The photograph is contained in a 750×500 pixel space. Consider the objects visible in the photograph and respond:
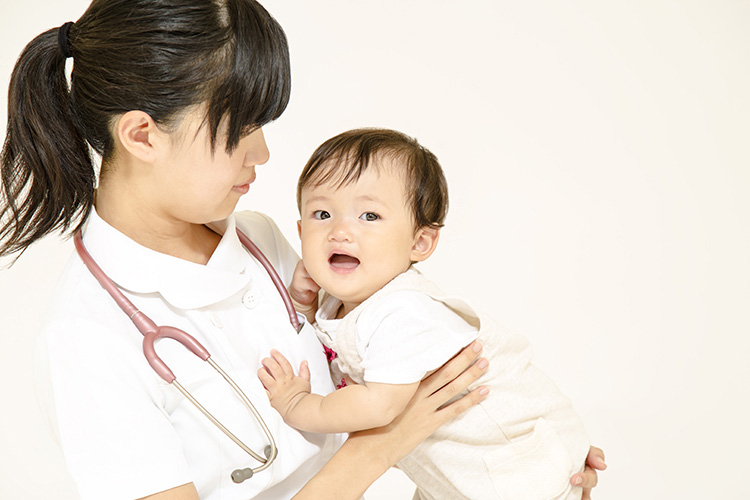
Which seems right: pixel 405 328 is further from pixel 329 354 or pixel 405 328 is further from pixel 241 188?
pixel 241 188

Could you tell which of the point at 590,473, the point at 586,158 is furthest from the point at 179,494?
the point at 586,158

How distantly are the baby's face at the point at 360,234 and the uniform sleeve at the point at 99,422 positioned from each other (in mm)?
488

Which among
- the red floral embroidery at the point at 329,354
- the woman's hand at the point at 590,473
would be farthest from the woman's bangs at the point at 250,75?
the woman's hand at the point at 590,473

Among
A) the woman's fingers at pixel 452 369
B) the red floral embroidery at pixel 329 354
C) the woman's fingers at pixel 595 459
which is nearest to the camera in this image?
the woman's fingers at pixel 452 369

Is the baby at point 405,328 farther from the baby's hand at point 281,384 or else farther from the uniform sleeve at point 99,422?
the uniform sleeve at point 99,422

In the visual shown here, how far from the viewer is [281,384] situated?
4.91 ft

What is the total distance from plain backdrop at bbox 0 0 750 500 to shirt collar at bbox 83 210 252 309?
169 centimetres

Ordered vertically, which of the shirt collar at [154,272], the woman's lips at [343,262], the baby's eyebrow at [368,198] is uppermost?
the baby's eyebrow at [368,198]

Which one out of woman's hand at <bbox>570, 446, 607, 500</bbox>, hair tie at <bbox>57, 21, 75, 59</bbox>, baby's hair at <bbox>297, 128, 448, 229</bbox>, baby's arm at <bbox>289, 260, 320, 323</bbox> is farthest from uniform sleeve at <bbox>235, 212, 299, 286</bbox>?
woman's hand at <bbox>570, 446, 607, 500</bbox>

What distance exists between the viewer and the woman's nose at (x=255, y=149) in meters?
1.45

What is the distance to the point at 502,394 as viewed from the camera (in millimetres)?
1662

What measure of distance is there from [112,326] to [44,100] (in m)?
0.43

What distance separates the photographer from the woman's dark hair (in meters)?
1.30

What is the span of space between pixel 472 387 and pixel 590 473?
428 millimetres
